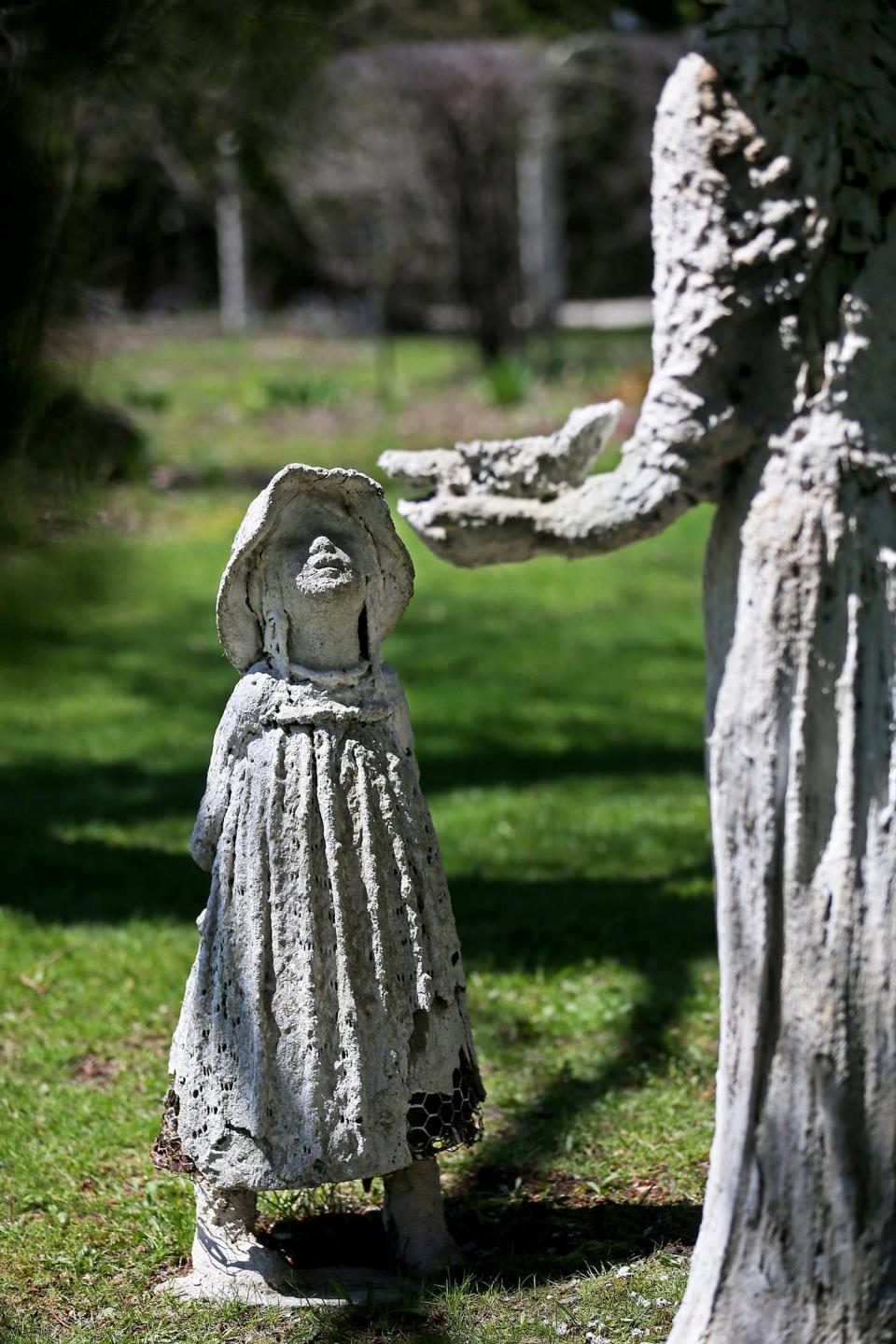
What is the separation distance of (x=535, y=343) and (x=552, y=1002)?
16290mm

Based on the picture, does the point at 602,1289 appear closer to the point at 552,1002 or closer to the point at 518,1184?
the point at 518,1184

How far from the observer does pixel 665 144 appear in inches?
114

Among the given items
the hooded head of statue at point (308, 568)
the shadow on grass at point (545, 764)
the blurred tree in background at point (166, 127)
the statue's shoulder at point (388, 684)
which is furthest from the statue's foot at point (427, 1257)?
the shadow on grass at point (545, 764)

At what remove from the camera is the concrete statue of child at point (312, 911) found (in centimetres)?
361

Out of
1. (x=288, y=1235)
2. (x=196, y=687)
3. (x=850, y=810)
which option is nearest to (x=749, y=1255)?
(x=850, y=810)

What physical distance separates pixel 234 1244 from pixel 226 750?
1122 millimetres

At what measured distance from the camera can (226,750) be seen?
12.2 ft

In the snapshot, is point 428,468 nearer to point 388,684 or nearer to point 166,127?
point 388,684

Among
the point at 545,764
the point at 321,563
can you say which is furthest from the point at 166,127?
the point at 321,563

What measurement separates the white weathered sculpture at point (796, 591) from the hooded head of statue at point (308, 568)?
886 millimetres

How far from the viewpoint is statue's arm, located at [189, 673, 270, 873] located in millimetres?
3674

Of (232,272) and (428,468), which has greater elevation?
(232,272)

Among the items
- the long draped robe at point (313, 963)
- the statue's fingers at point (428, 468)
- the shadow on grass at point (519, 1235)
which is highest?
the statue's fingers at point (428, 468)

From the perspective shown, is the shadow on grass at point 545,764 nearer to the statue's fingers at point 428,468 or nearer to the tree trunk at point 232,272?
the statue's fingers at point 428,468
